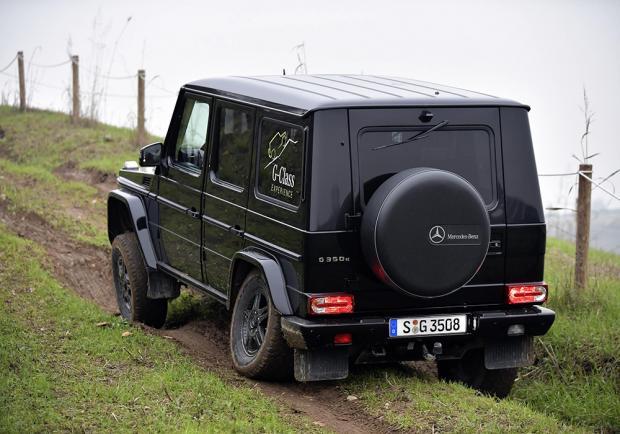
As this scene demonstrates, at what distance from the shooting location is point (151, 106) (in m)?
18.0

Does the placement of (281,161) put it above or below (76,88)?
above

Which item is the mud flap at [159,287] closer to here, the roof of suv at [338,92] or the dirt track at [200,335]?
the dirt track at [200,335]

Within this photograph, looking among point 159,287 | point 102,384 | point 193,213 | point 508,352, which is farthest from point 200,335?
point 508,352

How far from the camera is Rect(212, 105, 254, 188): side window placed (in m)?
7.21

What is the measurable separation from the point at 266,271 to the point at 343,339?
2.11 ft

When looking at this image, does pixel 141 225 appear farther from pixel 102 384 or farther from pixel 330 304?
pixel 330 304

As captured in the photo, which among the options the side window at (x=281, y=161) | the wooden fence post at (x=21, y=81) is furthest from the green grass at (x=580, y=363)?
the wooden fence post at (x=21, y=81)

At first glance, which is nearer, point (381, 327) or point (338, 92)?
point (381, 327)

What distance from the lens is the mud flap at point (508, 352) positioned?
22.9 feet

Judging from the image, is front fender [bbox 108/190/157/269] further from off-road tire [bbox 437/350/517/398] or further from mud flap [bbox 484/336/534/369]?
mud flap [bbox 484/336/534/369]

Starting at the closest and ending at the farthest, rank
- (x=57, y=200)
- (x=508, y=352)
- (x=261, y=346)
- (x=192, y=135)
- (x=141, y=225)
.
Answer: (x=261, y=346), (x=508, y=352), (x=192, y=135), (x=141, y=225), (x=57, y=200)

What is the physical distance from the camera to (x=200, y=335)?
865 cm

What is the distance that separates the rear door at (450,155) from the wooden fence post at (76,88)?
42.9 ft

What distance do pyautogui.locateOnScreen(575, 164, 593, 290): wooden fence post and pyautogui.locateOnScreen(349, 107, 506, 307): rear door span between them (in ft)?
7.99
